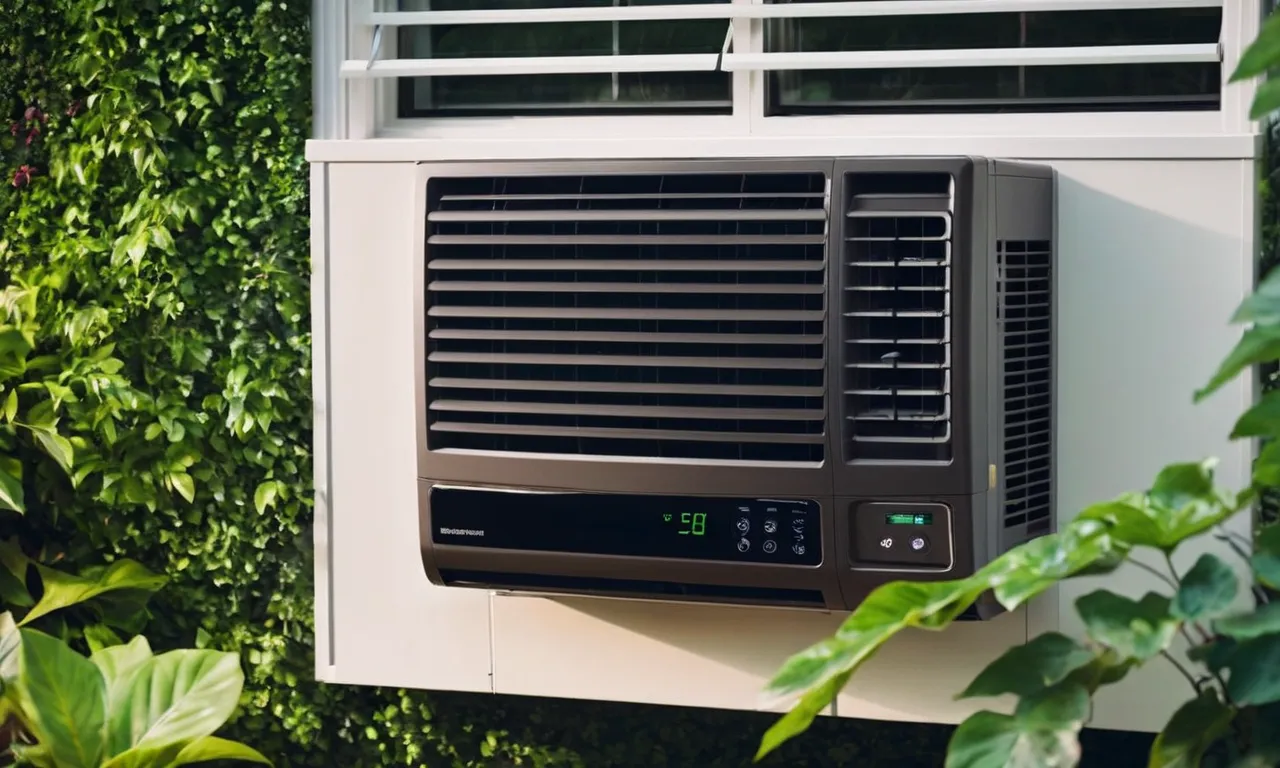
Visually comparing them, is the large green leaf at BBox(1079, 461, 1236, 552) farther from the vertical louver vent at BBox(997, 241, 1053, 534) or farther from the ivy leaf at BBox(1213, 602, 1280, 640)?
the vertical louver vent at BBox(997, 241, 1053, 534)

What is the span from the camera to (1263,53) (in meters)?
1.24

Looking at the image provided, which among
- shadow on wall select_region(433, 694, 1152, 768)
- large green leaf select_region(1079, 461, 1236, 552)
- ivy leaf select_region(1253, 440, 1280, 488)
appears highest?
ivy leaf select_region(1253, 440, 1280, 488)

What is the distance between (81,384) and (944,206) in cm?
132

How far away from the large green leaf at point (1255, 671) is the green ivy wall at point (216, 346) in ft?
2.80

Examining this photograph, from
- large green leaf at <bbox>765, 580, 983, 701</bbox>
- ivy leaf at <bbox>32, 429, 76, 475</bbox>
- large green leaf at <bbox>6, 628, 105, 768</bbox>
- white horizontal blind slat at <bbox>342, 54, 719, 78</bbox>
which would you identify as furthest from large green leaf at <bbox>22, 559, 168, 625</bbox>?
large green leaf at <bbox>765, 580, 983, 701</bbox>

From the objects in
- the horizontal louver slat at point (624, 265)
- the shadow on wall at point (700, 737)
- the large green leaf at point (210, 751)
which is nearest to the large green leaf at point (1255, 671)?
the horizontal louver slat at point (624, 265)

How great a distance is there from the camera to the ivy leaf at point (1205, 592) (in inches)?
49.4

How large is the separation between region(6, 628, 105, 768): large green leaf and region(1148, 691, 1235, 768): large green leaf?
1291 mm

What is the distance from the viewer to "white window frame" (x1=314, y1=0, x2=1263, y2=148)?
1852mm

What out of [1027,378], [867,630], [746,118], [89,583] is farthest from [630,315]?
[89,583]

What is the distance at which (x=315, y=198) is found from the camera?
2.07m

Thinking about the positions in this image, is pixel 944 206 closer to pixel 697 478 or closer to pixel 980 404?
pixel 980 404

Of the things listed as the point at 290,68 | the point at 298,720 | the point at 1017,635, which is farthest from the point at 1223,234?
the point at 298,720

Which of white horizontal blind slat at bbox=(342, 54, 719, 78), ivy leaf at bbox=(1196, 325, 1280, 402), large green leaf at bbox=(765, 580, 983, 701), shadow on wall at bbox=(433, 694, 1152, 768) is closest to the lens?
ivy leaf at bbox=(1196, 325, 1280, 402)
